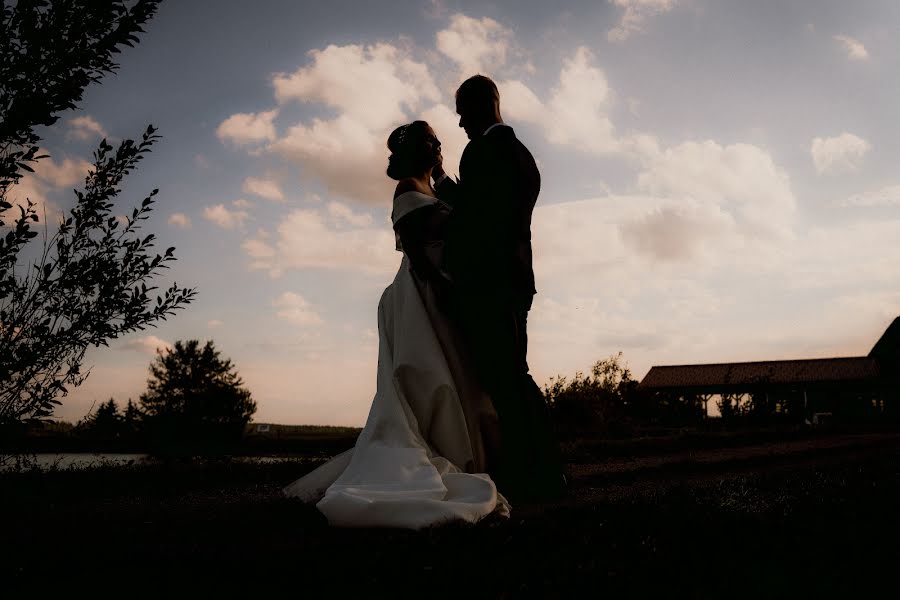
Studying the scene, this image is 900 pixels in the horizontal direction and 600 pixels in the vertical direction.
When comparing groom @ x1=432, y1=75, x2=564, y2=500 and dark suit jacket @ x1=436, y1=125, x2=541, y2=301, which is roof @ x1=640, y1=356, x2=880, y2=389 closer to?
groom @ x1=432, y1=75, x2=564, y2=500

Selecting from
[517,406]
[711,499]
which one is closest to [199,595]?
[517,406]

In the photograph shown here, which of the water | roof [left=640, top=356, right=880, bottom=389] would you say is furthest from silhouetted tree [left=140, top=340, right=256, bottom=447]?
the water

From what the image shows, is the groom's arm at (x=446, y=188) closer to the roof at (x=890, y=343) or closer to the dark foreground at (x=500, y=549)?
the dark foreground at (x=500, y=549)

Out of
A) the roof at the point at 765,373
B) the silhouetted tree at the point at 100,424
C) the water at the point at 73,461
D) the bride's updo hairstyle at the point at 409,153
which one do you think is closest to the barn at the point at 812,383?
the roof at the point at 765,373

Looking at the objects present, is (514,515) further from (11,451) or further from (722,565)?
(11,451)

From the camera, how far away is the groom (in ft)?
15.3

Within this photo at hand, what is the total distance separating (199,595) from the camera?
222 centimetres

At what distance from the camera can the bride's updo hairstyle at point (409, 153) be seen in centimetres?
516

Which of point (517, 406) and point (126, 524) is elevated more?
point (517, 406)

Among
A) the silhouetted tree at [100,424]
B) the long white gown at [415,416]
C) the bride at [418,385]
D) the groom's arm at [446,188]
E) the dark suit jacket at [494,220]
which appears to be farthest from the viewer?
the silhouetted tree at [100,424]

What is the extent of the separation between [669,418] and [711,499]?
34718 millimetres

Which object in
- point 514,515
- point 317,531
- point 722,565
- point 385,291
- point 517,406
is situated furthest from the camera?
point 385,291

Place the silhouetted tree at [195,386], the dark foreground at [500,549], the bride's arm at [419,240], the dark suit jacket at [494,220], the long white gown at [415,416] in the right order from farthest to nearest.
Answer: the silhouetted tree at [195,386] → the bride's arm at [419,240] → the dark suit jacket at [494,220] → the long white gown at [415,416] → the dark foreground at [500,549]

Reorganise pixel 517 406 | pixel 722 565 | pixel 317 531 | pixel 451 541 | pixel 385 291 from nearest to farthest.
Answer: pixel 722 565
pixel 451 541
pixel 317 531
pixel 517 406
pixel 385 291
